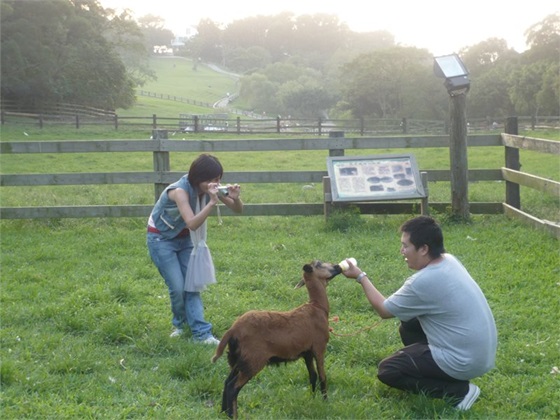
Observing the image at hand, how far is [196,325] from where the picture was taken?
5.36 metres

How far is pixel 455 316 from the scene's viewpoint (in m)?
4.11

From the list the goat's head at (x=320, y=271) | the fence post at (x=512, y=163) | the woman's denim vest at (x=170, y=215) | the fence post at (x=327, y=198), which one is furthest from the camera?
the fence post at (x=512, y=163)

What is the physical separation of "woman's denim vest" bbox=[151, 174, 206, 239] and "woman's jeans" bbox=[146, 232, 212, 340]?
7cm

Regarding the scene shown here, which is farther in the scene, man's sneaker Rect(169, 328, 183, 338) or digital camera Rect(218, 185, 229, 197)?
man's sneaker Rect(169, 328, 183, 338)

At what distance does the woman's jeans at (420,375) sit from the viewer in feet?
13.6

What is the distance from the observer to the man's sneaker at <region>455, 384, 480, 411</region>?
13.4ft

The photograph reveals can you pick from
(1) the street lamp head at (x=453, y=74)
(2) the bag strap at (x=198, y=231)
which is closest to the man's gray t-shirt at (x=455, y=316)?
(2) the bag strap at (x=198, y=231)

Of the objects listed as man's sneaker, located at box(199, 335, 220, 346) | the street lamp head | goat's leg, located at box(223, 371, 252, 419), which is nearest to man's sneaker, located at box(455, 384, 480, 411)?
goat's leg, located at box(223, 371, 252, 419)

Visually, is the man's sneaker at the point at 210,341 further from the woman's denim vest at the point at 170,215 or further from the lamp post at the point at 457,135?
the lamp post at the point at 457,135

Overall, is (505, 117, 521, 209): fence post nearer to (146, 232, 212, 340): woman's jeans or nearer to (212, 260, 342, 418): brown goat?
(146, 232, 212, 340): woman's jeans

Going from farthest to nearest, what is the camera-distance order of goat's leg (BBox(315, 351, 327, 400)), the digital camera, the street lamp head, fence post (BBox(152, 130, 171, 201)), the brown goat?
fence post (BBox(152, 130, 171, 201)), the street lamp head, the digital camera, goat's leg (BBox(315, 351, 327, 400)), the brown goat

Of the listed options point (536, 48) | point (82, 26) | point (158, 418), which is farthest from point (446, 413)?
point (82, 26)

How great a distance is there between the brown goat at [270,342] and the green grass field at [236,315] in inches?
8.4

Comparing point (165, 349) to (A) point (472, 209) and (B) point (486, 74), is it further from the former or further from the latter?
(B) point (486, 74)
